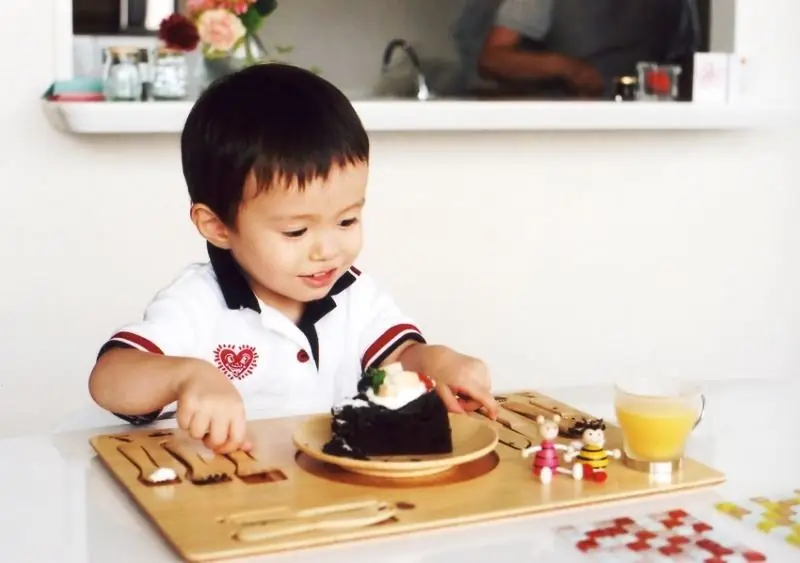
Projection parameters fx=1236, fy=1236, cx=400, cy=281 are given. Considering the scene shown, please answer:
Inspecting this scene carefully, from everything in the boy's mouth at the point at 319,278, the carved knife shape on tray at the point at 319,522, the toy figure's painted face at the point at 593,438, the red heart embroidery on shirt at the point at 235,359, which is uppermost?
the boy's mouth at the point at 319,278

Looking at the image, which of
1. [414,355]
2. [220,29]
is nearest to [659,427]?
[414,355]

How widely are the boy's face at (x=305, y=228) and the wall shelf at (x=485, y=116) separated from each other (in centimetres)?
101

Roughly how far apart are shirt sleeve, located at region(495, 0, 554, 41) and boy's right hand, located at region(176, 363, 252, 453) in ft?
6.09

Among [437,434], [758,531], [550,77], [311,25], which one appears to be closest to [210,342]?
[437,434]

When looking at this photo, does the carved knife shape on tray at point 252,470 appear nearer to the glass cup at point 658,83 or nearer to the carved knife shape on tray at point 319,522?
the carved knife shape on tray at point 319,522

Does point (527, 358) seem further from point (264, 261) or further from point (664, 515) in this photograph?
point (664, 515)

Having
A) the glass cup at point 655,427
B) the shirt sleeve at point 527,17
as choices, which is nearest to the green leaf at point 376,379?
the glass cup at point 655,427

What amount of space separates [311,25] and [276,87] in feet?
4.38

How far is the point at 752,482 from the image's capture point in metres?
1.11

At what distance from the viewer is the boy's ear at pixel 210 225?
140cm

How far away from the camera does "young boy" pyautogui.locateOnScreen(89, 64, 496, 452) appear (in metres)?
1.27

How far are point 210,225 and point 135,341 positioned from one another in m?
0.17

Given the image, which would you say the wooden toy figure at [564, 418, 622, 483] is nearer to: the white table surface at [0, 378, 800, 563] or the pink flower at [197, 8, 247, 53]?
the white table surface at [0, 378, 800, 563]

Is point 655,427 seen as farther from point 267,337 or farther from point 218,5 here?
point 218,5
